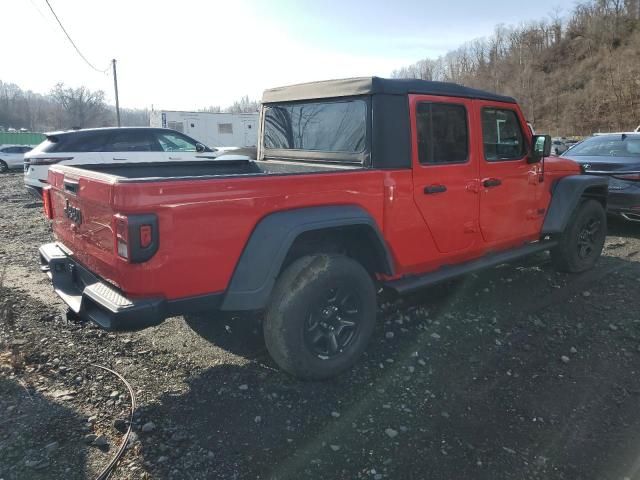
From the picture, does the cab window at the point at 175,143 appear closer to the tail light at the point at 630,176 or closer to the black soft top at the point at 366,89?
the black soft top at the point at 366,89

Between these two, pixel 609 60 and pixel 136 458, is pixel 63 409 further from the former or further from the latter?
pixel 609 60

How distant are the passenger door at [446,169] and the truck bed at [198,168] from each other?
557 mm

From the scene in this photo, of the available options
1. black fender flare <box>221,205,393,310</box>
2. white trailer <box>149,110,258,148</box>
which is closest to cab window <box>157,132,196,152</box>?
black fender flare <box>221,205,393,310</box>

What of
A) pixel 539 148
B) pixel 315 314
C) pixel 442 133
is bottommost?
pixel 315 314

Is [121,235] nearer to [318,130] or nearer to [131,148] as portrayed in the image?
[318,130]

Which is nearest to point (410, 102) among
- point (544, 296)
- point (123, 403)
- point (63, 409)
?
point (544, 296)

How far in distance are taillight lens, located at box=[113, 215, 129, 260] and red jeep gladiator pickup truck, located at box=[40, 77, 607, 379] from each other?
10 mm

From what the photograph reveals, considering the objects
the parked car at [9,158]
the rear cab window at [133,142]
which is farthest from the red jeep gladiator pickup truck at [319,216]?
the parked car at [9,158]

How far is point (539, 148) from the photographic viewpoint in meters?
4.75

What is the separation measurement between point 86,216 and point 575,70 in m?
61.9

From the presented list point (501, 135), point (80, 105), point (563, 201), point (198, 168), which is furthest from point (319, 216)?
point (80, 105)

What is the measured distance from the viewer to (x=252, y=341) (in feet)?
12.8

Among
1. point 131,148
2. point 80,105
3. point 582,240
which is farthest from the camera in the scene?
point 80,105

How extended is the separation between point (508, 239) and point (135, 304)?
353 cm
